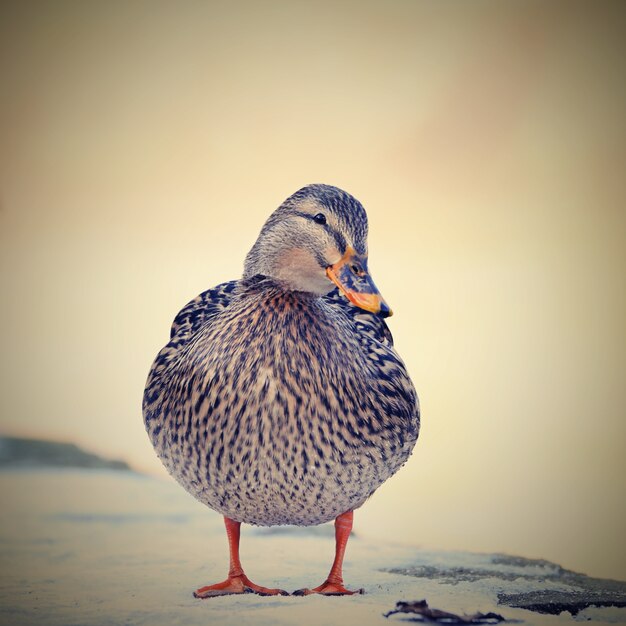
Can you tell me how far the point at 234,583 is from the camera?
360cm

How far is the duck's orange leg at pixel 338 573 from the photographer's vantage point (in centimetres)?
350

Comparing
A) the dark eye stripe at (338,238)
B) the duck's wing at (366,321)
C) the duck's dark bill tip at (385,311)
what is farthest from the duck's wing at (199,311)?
the duck's dark bill tip at (385,311)

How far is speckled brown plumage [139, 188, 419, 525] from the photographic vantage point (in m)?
2.99

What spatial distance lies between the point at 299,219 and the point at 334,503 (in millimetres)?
941

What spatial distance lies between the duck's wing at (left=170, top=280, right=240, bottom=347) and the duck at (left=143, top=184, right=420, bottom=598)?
260mm

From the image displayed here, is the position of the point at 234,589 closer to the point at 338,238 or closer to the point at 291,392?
the point at 291,392

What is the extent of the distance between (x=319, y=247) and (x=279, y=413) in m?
0.53

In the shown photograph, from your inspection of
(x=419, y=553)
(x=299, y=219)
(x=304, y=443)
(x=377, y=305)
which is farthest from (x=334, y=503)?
(x=419, y=553)

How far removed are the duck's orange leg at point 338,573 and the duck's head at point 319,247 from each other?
3.00 feet

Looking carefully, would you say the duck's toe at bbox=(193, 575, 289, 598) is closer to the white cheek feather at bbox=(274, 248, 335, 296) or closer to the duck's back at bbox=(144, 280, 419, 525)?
the duck's back at bbox=(144, 280, 419, 525)

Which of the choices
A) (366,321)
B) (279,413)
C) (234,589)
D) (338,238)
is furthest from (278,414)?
(234,589)

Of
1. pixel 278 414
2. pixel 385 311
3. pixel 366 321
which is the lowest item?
pixel 278 414

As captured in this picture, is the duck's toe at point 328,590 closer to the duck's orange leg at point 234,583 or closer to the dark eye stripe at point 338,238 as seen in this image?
the duck's orange leg at point 234,583

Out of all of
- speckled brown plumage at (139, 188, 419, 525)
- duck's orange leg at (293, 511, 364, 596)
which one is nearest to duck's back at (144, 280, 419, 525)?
speckled brown plumage at (139, 188, 419, 525)
